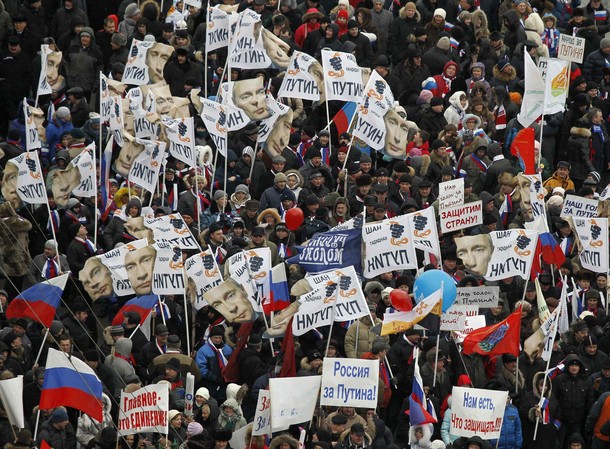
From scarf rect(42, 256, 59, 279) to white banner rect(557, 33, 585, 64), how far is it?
9983mm

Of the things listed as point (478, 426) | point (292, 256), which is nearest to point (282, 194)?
point (292, 256)

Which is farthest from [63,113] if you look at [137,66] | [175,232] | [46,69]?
[175,232]

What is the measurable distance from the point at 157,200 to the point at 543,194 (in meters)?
5.10

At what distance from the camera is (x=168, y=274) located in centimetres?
2622

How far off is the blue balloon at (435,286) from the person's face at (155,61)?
281 inches

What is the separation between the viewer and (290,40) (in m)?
32.7

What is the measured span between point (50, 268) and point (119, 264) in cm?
96

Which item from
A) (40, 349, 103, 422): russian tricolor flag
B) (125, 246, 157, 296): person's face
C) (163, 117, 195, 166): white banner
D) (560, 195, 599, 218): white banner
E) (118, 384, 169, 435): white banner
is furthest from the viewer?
(560, 195, 599, 218): white banner

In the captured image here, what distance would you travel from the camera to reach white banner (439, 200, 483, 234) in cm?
2753

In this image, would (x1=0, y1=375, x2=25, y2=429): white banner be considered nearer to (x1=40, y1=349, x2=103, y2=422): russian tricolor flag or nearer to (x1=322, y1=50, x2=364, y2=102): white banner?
(x1=40, y1=349, x2=103, y2=422): russian tricolor flag

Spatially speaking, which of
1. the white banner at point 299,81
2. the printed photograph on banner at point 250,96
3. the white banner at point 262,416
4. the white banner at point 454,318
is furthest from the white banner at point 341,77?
the white banner at point 262,416

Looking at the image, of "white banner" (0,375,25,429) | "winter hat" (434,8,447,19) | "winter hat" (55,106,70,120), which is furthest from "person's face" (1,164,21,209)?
"winter hat" (434,8,447,19)

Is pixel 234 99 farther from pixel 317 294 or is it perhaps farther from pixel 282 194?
pixel 317 294

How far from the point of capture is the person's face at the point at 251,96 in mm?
30172
